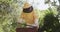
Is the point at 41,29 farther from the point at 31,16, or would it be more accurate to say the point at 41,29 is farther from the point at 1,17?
the point at 1,17

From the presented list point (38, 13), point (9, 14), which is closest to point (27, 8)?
point (38, 13)

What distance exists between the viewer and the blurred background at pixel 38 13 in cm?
254

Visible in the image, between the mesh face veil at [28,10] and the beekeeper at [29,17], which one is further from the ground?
the mesh face veil at [28,10]

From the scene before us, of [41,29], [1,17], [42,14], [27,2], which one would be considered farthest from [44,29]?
[1,17]

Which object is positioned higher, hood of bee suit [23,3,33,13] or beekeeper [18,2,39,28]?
hood of bee suit [23,3,33,13]

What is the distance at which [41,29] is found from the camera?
2.56 m

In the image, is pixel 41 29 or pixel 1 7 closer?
pixel 41 29

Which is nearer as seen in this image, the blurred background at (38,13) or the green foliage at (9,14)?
the blurred background at (38,13)

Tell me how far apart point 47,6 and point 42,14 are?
0.11 metres

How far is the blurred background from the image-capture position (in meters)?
2.54

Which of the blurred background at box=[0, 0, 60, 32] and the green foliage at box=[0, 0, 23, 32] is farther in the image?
the green foliage at box=[0, 0, 23, 32]

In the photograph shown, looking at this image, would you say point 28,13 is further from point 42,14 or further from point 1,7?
point 1,7

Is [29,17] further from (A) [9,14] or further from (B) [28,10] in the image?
(A) [9,14]

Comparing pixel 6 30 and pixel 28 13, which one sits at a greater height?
pixel 28 13
